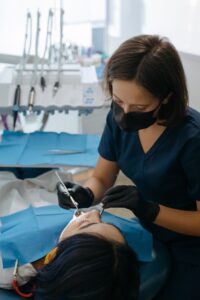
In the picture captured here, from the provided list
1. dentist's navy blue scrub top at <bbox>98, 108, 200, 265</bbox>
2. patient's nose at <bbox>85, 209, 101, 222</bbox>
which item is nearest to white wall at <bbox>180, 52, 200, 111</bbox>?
dentist's navy blue scrub top at <bbox>98, 108, 200, 265</bbox>

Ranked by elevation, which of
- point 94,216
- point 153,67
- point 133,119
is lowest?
point 94,216

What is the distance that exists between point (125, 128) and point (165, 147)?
148mm

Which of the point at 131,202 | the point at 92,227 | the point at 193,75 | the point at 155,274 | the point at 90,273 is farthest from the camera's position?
the point at 193,75

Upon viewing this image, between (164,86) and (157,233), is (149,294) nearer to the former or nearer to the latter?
(157,233)

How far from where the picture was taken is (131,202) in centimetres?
113

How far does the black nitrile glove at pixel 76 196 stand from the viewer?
1265 millimetres

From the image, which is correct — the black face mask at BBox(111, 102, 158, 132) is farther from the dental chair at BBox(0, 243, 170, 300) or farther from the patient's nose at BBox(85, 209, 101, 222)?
the dental chair at BBox(0, 243, 170, 300)

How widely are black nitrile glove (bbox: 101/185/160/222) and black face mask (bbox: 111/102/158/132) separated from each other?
7.6 inches

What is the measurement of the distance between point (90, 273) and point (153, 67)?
583mm

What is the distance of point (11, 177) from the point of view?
154 centimetres

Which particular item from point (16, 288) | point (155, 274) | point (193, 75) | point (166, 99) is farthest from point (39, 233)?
point (193, 75)

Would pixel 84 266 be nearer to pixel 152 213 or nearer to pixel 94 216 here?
pixel 94 216

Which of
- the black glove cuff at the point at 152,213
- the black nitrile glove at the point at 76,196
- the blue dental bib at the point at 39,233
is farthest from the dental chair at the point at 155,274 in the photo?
the black nitrile glove at the point at 76,196

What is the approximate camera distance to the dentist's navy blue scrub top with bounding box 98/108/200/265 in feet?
3.85
